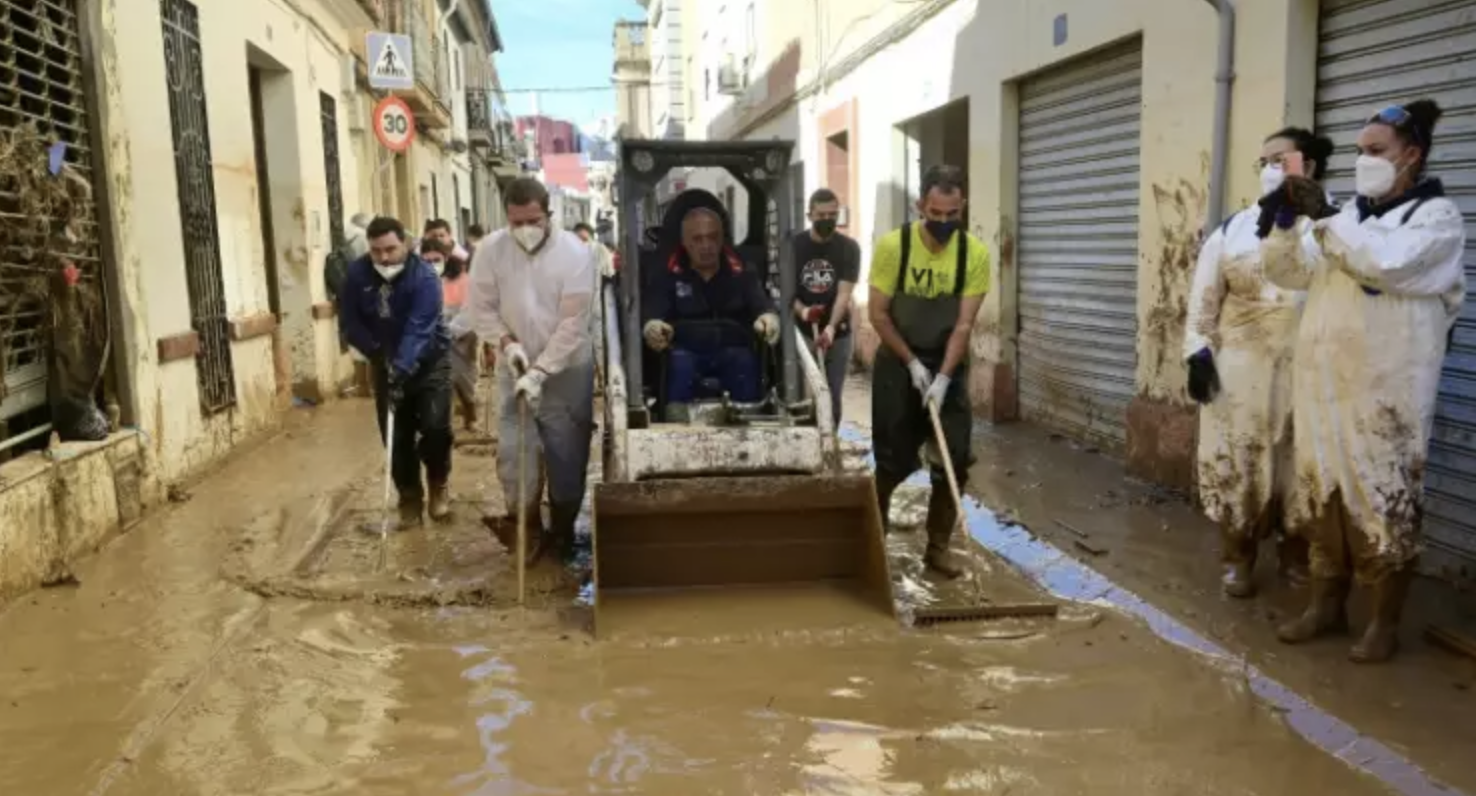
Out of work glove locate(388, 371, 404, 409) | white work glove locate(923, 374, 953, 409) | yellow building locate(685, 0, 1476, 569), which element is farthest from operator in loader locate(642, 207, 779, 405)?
yellow building locate(685, 0, 1476, 569)

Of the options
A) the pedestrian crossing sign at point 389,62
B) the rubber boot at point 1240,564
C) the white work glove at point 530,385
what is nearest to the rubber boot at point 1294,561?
the rubber boot at point 1240,564

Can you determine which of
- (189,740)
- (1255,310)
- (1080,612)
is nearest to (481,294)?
(189,740)

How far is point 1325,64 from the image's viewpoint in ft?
18.2

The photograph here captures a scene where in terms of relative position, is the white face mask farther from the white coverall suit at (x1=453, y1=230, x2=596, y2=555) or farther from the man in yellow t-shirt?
the man in yellow t-shirt

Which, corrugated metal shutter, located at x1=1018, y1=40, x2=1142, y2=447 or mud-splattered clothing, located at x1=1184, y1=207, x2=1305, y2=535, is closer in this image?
mud-splattered clothing, located at x1=1184, y1=207, x2=1305, y2=535

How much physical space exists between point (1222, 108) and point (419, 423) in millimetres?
4635

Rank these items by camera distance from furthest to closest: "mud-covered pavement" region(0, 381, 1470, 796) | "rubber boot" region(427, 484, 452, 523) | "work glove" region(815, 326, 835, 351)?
"work glove" region(815, 326, 835, 351), "rubber boot" region(427, 484, 452, 523), "mud-covered pavement" region(0, 381, 1470, 796)

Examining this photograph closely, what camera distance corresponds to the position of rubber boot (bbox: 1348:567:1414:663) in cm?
399

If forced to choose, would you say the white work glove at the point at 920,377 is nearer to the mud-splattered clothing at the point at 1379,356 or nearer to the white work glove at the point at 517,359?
the mud-splattered clothing at the point at 1379,356

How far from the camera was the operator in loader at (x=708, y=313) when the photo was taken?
18.5 feet

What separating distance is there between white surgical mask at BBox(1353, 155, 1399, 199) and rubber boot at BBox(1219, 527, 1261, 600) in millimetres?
1579

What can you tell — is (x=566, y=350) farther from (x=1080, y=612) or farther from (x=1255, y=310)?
(x=1255, y=310)

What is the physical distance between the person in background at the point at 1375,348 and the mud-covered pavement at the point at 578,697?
2.17 ft

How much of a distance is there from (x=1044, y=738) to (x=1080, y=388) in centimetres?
497
